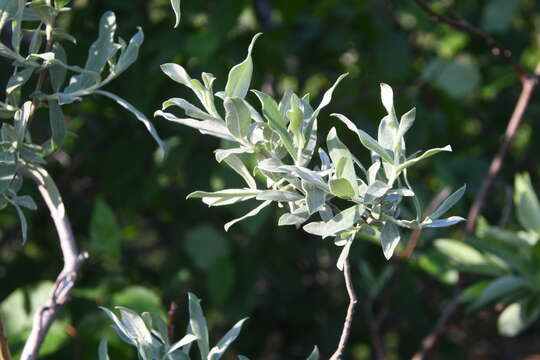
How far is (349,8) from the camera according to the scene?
139cm

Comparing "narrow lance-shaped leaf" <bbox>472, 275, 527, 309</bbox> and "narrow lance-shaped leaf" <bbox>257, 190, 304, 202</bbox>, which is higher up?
"narrow lance-shaped leaf" <bbox>257, 190, 304, 202</bbox>

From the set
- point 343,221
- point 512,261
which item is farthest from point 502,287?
point 343,221

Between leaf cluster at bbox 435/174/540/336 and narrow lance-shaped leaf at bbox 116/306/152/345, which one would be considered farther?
leaf cluster at bbox 435/174/540/336

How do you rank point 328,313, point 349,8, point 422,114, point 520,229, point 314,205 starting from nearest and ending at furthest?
point 314,205 → point 520,229 → point 422,114 → point 349,8 → point 328,313

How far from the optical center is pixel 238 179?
3.55 feet

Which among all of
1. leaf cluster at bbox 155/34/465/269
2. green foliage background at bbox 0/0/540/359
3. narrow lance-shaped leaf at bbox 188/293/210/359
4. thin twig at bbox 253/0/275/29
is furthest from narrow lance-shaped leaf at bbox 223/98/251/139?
thin twig at bbox 253/0/275/29

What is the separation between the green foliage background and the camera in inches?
41.9

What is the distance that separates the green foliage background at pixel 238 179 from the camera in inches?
41.9

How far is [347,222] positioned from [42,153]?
0.23 meters

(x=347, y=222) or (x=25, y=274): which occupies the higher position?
(x=347, y=222)

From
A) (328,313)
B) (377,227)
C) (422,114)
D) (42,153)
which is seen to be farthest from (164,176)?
(377,227)

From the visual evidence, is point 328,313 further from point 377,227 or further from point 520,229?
point 377,227

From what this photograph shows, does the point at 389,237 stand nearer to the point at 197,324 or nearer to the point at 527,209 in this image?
the point at 197,324

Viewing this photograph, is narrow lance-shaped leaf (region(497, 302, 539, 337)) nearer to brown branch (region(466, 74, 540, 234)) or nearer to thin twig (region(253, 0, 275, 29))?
brown branch (region(466, 74, 540, 234))
